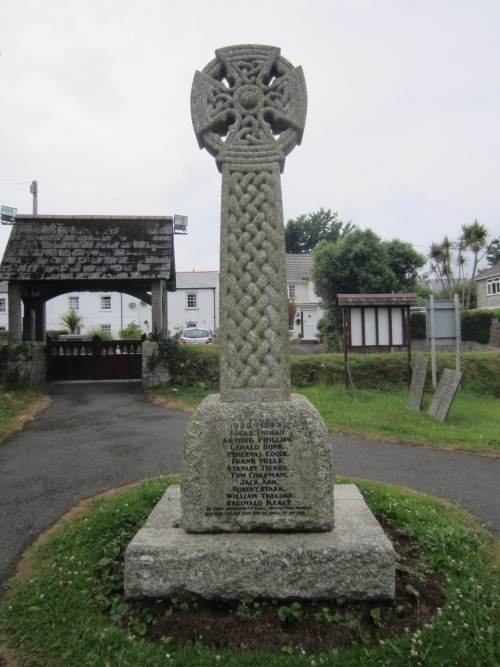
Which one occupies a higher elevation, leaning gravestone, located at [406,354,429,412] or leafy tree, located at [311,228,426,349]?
leafy tree, located at [311,228,426,349]

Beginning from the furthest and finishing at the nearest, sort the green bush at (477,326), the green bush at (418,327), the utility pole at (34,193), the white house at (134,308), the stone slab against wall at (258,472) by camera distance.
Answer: the white house at (134,308)
the utility pole at (34,193)
the green bush at (418,327)
the green bush at (477,326)
the stone slab against wall at (258,472)

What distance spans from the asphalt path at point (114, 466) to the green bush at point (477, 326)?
58.6 feet

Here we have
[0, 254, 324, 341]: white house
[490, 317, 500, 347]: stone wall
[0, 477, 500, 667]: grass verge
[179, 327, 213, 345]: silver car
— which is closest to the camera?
[0, 477, 500, 667]: grass verge

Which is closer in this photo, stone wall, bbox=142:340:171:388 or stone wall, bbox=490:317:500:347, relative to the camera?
stone wall, bbox=142:340:171:388

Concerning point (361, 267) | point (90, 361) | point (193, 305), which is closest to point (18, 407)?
point (90, 361)

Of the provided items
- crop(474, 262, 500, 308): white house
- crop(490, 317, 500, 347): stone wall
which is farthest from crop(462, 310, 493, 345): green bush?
crop(474, 262, 500, 308): white house

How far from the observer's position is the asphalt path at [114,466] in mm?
4359

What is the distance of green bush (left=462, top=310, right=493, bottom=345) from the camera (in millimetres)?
22406

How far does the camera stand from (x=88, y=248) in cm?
1325

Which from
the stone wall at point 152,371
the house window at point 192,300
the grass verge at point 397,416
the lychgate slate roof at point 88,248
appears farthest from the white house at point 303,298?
the grass verge at point 397,416

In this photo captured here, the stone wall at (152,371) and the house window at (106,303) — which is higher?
the house window at (106,303)

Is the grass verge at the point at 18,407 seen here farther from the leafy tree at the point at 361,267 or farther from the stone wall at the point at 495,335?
the stone wall at the point at 495,335

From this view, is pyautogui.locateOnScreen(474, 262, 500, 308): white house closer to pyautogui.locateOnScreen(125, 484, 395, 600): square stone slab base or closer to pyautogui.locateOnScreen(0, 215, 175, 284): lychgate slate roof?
pyautogui.locateOnScreen(0, 215, 175, 284): lychgate slate roof

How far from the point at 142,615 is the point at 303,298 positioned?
38.6 meters
